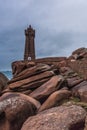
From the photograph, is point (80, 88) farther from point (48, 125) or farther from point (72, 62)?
point (48, 125)

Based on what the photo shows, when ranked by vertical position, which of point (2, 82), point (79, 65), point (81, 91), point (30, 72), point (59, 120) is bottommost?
point (59, 120)

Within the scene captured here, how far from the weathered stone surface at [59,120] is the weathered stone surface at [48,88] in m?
7.52

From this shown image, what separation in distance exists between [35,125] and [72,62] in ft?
48.3

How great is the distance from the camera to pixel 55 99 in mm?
21953

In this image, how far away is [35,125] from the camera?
1531 centimetres

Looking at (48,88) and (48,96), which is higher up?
(48,88)

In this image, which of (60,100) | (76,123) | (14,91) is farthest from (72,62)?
(76,123)

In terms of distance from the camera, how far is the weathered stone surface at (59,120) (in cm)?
1502

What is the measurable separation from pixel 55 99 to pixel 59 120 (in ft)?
21.8

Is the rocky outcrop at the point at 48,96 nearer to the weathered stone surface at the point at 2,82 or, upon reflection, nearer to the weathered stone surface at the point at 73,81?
the weathered stone surface at the point at 73,81

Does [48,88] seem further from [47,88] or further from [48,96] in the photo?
[48,96]

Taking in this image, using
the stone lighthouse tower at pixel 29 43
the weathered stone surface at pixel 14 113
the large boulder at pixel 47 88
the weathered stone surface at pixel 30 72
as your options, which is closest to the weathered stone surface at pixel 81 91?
the large boulder at pixel 47 88

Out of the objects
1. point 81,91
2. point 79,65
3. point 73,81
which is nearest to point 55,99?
point 81,91

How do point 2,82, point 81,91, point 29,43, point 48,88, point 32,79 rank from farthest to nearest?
point 29,43 → point 2,82 → point 32,79 → point 48,88 → point 81,91
